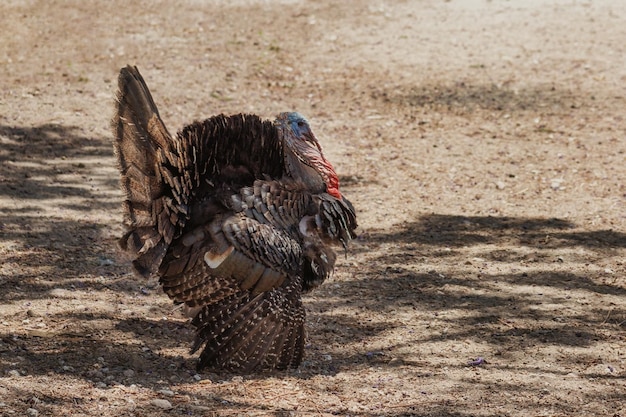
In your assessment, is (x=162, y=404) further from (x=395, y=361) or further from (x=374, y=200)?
(x=374, y=200)

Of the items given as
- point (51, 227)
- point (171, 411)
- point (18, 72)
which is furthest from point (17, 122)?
point (171, 411)

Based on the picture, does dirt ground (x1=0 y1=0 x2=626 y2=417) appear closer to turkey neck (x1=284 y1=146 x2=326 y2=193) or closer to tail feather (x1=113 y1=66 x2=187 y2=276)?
tail feather (x1=113 y1=66 x2=187 y2=276)

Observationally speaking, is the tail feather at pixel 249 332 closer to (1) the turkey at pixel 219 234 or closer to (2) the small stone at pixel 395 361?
(1) the turkey at pixel 219 234

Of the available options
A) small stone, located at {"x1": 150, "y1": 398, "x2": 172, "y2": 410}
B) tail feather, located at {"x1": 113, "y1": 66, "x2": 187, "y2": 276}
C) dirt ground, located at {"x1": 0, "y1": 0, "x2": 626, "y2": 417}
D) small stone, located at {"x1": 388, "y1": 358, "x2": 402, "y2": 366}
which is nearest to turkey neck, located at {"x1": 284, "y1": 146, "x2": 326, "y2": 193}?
tail feather, located at {"x1": 113, "y1": 66, "x2": 187, "y2": 276}

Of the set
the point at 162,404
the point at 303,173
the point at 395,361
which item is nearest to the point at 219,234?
the point at 303,173

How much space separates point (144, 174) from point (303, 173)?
105 cm

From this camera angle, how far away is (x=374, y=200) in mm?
8336

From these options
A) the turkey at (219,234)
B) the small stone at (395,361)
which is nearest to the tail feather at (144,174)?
the turkey at (219,234)

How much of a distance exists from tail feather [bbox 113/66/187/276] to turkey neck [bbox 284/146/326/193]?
2.51 feet

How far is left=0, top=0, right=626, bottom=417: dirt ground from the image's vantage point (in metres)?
5.37

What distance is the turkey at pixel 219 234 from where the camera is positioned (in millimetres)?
5363

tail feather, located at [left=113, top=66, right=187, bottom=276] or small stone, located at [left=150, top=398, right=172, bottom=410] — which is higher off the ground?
tail feather, located at [left=113, top=66, right=187, bottom=276]

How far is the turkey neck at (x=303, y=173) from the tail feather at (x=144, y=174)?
2.51 ft

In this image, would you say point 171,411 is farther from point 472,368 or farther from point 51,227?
point 51,227
